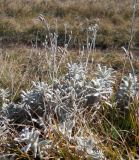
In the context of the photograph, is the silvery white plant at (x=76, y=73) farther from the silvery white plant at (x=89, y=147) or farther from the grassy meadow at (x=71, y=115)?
the silvery white plant at (x=89, y=147)

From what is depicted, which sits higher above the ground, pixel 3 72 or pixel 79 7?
pixel 3 72

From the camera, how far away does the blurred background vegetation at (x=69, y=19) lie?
457 inches

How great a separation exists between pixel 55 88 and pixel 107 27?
817 centimetres

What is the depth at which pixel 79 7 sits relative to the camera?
13992mm

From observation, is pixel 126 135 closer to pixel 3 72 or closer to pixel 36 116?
pixel 36 116

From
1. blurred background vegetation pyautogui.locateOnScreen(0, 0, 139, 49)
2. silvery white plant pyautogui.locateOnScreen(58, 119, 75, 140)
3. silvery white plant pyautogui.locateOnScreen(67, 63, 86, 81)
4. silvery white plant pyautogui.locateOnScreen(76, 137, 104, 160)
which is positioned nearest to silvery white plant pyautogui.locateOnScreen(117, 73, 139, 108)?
silvery white plant pyautogui.locateOnScreen(67, 63, 86, 81)

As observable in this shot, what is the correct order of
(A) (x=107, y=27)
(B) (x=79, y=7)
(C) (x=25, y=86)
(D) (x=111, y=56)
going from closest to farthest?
(C) (x=25, y=86) → (D) (x=111, y=56) → (A) (x=107, y=27) → (B) (x=79, y=7)

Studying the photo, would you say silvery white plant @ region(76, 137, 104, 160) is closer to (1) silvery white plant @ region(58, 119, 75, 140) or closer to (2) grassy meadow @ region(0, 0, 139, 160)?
(2) grassy meadow @ region(0, 0, 139, 160)

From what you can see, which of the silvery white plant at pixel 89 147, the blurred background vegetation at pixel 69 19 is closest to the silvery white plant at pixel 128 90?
the silvery white plant at pixel 89 147

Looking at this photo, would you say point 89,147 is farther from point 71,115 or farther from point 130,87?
point 130,87

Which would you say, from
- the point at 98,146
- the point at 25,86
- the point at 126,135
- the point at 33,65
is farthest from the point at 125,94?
the point at 33,65

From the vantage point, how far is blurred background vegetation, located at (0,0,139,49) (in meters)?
11.6

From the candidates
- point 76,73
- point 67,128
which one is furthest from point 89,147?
point 76,73

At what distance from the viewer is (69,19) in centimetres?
1318
